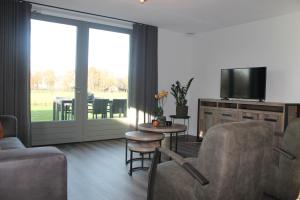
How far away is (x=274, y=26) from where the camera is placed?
14.4 feet

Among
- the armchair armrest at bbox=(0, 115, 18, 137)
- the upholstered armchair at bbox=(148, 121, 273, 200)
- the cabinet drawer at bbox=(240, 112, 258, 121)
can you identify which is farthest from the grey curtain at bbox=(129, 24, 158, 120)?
the upholstered armchair at bbox=(148, 121, 273, 200)

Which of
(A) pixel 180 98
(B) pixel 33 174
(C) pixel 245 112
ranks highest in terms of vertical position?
(A) pixel 180 98

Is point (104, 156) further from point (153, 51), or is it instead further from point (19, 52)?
point (153, 51)

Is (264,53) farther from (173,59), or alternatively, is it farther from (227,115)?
(173,59)

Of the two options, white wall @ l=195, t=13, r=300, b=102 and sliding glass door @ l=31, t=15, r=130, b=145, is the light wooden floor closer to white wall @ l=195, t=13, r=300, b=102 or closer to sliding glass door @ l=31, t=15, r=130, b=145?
sliding glass door @ l=31, t=15, r=130, b=145

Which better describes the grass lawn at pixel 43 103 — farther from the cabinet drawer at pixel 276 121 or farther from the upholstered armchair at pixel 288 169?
the upholstered armchair at pixel 288 169

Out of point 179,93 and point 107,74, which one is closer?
point 107,74

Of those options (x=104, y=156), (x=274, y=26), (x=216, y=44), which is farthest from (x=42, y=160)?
(x=216, y=44)

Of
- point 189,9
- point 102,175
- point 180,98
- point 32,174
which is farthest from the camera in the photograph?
point 180,98

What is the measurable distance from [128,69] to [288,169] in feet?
12.4

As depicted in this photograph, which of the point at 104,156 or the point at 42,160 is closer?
the point at 42,160

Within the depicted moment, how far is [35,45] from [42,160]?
10.8ft

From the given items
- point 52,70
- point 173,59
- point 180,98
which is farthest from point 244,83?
point 52,70

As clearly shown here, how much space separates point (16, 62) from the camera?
→ 12.7ft
